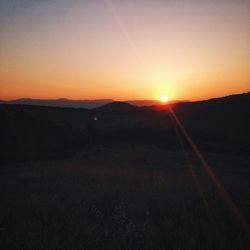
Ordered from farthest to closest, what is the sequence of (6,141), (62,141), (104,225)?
1. (62,141)
2. (6,141)
3. (104,225)

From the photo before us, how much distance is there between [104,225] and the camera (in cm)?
449

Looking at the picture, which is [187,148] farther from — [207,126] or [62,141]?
[207,126]

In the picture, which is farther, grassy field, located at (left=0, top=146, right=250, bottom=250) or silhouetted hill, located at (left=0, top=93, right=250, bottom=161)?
silhouetted hill, located at (left=0, top=93, right=250, bottom=161)

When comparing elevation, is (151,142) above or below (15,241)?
below

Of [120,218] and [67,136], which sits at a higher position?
[120,218]

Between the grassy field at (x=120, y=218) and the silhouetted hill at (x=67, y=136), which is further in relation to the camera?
the silhouetted hill at (x=67, y=136)

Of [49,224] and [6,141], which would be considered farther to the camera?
[6,141]

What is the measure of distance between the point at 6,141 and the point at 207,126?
3812cm

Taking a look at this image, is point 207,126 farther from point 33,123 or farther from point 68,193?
point 68,193

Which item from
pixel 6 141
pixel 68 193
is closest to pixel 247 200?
pixel 68 193

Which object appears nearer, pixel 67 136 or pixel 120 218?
pixel 120 218

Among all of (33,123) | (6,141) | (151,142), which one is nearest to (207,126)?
(151,142)

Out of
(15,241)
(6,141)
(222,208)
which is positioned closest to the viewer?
(15,241)

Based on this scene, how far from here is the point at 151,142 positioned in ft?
94.6
